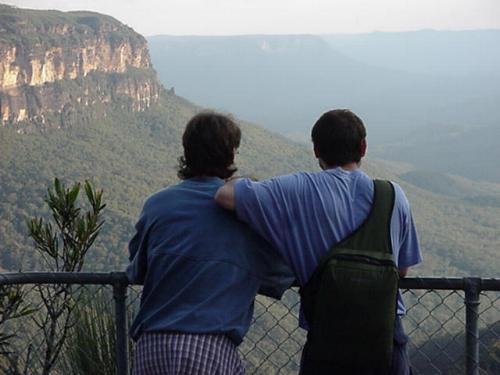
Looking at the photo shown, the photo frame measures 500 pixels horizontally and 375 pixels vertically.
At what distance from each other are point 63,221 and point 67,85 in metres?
55.6

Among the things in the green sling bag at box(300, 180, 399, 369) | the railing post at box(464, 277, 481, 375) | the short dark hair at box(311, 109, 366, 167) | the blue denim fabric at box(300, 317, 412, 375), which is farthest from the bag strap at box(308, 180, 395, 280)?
the railing post at box(464, 277, 481, 375)

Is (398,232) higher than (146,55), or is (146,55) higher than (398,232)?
(398,232)

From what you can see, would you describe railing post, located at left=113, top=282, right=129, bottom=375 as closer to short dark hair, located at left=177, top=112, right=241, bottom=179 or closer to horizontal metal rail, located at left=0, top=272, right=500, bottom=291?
horizontal metal rail, located at left=0, top=272, right=500, bottom=291

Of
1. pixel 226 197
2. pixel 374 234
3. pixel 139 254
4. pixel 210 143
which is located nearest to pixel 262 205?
pixel 226 197

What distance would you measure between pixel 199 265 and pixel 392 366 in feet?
Result: 2.41

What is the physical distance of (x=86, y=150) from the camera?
5103 centimetres

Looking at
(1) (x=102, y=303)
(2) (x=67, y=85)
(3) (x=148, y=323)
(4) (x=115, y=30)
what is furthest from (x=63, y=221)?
(4) (x=115, y=30)

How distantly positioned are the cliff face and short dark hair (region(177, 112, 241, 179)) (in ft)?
158

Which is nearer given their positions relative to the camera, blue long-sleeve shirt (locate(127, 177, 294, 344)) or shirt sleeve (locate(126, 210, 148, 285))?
blue long-sleeve shirt (locate(127, 177, 294, 344))

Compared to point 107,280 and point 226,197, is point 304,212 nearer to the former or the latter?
point 226,197

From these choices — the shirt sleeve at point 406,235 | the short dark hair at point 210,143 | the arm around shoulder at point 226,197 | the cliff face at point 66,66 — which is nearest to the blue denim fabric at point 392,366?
the shirt sleeve at point 406,235

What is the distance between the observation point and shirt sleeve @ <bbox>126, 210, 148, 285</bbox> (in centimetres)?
237

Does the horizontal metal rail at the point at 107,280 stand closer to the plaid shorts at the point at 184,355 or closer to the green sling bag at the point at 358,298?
the green sling bag at the point at 358,298

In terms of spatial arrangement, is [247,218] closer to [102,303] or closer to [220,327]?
[220,327]
